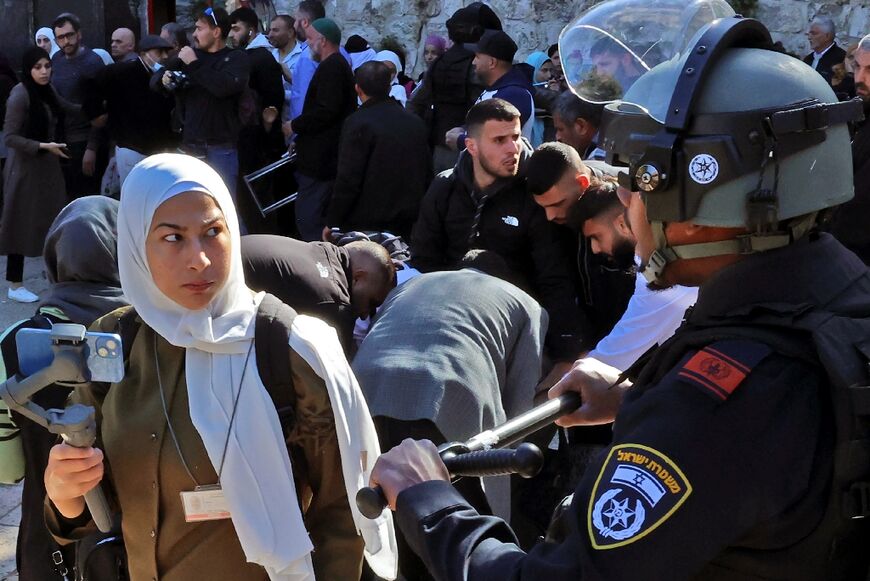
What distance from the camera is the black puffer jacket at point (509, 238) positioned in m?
4.59

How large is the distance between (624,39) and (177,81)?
21.8ft

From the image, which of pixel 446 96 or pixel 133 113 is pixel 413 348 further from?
pixel 133 113

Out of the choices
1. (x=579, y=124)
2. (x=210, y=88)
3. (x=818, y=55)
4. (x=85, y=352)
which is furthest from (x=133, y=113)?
(x=85, y=352)

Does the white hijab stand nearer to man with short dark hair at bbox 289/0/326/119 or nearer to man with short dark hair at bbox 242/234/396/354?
man with short dark hair at bbox 242/234/396/354

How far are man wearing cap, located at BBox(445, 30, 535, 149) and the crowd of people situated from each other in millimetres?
20

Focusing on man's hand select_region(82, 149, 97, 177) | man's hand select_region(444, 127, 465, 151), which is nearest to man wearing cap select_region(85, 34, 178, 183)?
man's hand select_region(82, 149, 97, 177)

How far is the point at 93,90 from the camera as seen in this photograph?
9.14 metres

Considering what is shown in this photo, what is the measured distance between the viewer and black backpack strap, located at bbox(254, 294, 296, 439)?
8.09ft

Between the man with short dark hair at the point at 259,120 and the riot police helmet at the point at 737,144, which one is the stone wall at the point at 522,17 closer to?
the man with short dark hair at the point at 259,120

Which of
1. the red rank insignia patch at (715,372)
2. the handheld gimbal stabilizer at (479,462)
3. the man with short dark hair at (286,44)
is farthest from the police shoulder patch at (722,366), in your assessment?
the man with short dark hair at (286,44)

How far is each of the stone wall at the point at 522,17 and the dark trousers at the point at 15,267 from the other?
4.99 meters

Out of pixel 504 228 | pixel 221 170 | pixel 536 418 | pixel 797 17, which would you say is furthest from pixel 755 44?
pixel 797 17

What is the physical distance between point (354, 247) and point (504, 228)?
0.87 m

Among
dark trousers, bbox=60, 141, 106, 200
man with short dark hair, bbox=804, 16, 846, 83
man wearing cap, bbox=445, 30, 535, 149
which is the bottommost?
dark trousers, bbox=60, 141, 106, 200
